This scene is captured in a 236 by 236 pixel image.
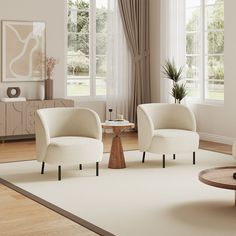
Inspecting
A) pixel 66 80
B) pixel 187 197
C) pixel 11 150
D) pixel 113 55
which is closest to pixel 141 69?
pixel 113 55

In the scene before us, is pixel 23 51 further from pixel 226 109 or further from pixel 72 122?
pixel 226 109

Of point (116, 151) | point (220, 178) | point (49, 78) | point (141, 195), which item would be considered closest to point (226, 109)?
point (116, 151)

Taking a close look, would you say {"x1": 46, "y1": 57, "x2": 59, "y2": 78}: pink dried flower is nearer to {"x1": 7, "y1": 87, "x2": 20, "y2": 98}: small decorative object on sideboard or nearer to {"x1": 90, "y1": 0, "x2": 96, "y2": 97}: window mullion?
{"x1": 7, "y1": 87, "x2": 20, "y2": 98}: small decorative object on sideboard

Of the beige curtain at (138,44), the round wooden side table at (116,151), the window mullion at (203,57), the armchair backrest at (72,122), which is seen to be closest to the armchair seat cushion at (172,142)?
the round wooden side table at (116,151)

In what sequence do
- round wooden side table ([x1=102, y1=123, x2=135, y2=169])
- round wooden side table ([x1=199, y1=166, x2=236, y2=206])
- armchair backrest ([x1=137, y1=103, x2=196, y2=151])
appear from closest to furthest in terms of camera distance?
round wooden side table ([x1=199, y1=166, x2=236, y2=206]) < round wooden side table ([x1=102, y1=123, x2=135, y2=169]) < armchair backrest ([x1=137, y1=103, x2=196, y2=151])

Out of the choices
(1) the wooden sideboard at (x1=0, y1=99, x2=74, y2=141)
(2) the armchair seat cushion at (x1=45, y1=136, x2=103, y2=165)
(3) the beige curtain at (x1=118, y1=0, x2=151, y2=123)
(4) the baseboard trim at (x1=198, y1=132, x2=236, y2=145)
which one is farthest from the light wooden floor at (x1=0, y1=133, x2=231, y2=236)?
(3) the beige curtain at (x1=118, y1=0, x2=151, y2=123)

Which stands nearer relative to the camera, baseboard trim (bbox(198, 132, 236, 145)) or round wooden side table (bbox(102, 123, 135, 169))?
round wooden side table (bbox(102, 123, 135, 169))

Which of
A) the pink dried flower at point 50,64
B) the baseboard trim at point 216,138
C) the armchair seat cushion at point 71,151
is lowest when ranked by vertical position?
the baseboard trim at point 216,138

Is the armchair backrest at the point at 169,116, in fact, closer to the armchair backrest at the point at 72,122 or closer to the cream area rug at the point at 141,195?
the cream area rug at the point at 141,195

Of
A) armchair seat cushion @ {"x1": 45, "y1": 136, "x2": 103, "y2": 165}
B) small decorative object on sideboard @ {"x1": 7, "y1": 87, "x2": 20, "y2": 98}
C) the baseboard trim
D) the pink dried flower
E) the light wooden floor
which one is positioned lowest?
the light wooden floor

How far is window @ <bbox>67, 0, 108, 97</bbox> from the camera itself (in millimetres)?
9961

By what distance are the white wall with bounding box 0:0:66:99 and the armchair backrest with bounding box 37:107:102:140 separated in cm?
293

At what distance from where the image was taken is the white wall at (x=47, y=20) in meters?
9.18

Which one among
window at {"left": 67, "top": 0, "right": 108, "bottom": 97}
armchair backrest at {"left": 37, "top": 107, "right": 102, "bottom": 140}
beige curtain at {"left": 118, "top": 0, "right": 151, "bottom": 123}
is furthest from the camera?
beige curtain at {"left": 118, "top": 0, "right": 151, "bottom": 123}
